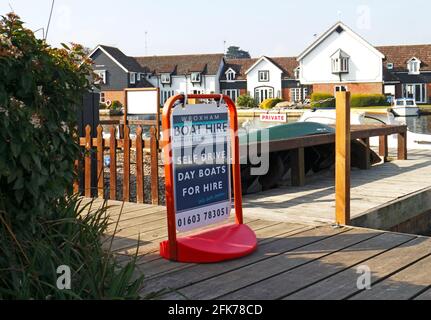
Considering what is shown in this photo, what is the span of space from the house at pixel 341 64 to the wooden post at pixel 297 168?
A: 61109 mm

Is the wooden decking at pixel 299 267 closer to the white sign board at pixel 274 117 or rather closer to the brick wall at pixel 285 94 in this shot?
the white sign board at pixel 274 117

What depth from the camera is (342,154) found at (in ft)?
20.3

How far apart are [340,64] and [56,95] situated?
6911 centimetres

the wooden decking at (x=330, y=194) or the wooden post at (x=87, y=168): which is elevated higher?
the wooden post at (x=87, y=168)

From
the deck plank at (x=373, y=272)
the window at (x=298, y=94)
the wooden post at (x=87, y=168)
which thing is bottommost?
the deck plank at (x=373, y=272)

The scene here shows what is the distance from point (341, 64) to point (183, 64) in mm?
23787

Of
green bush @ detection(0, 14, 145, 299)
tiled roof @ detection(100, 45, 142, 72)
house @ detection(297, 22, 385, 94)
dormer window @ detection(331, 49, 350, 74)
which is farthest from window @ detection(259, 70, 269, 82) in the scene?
green bush @ detection(0, 14, 145, 299)

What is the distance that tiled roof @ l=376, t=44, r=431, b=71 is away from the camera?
72062 mm

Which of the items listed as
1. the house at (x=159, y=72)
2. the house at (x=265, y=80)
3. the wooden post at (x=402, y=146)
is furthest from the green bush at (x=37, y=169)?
the house at (x=159, y=72)

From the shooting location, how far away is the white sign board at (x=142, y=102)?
1559cm

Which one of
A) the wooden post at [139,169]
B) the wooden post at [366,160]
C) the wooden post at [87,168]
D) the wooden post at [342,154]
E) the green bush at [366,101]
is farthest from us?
the green bush at [366,101]

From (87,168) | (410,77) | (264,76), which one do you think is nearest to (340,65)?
(410,77)

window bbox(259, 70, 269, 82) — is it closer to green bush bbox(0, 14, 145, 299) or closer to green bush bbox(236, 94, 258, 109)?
green bush bbox(236, 94, 258, 109)
